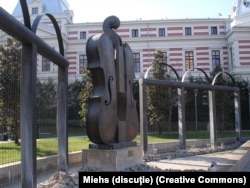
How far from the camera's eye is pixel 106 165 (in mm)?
9312

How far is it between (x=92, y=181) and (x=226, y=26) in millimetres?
49892

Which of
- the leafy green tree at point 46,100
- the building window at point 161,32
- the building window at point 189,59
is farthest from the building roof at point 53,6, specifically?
the leafy green tree at point 46,100

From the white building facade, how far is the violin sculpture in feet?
126

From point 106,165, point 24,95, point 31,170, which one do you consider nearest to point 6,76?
point 24,95

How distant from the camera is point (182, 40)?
170 ft

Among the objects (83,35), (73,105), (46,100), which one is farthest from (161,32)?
(46,100)

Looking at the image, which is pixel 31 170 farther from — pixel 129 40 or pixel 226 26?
pixel 226 26

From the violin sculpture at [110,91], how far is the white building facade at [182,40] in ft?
126

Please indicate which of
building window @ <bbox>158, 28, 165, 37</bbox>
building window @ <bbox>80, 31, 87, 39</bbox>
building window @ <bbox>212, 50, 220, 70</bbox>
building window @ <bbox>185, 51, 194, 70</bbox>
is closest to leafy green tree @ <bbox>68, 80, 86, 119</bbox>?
building window @ <bbox>80, 31, 87, 39</bbox>

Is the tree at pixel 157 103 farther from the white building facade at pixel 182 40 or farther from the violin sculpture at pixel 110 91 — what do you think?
the white building facade at pixel 182 40

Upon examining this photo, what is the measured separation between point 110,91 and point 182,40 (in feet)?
142

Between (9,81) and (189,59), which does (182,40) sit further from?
(9,81)

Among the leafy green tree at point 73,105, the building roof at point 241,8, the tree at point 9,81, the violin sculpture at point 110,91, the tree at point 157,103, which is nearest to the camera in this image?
the tree at point 9,81

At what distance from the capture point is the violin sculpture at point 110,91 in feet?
30.8
